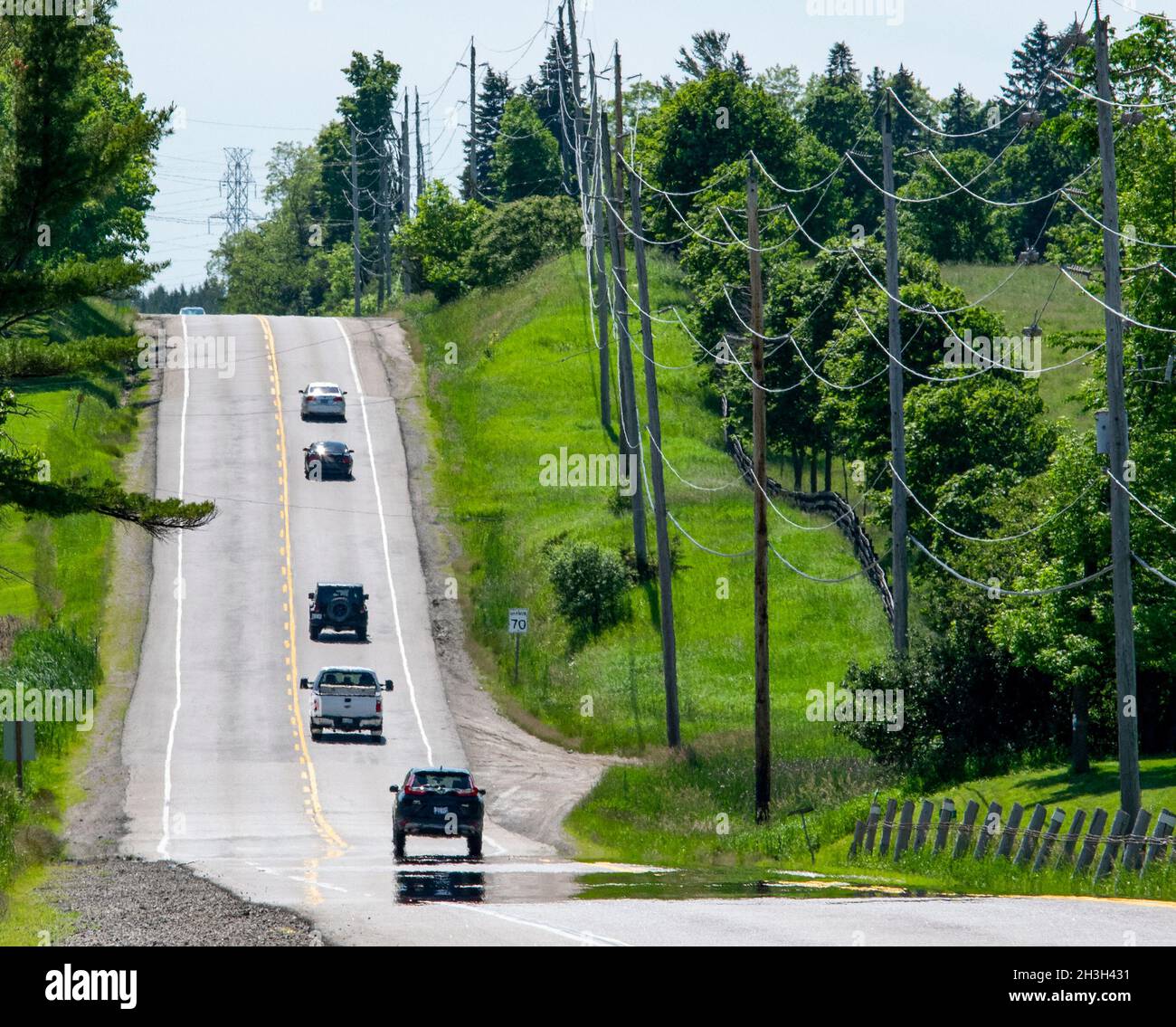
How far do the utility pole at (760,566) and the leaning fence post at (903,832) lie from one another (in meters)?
6.18

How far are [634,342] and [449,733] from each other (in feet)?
118

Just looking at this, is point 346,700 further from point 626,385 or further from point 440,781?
point 440,781

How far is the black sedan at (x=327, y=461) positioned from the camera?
6894cm

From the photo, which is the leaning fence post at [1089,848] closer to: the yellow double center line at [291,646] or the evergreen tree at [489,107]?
the yellow double center line at [291,646]

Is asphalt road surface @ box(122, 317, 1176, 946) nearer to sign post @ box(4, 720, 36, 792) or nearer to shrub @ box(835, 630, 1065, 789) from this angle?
sign post @ box(4, 720, 36, 792)

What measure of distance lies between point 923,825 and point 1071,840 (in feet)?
14.3

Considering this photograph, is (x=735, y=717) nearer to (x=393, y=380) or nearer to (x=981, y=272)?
(x=393, y=380)

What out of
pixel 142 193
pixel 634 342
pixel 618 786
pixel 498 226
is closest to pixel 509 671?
pixel 618 786

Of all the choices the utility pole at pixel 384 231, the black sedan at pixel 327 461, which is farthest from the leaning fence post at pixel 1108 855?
the utility pole at pixel 384 231

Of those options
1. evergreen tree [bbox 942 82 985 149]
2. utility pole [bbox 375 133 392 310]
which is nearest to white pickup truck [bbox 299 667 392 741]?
utility pole [bbox 375 133 392 310]

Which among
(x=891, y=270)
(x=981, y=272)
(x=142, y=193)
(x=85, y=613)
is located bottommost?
(x=85, y=613)

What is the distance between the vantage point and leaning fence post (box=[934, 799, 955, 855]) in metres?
27.1
